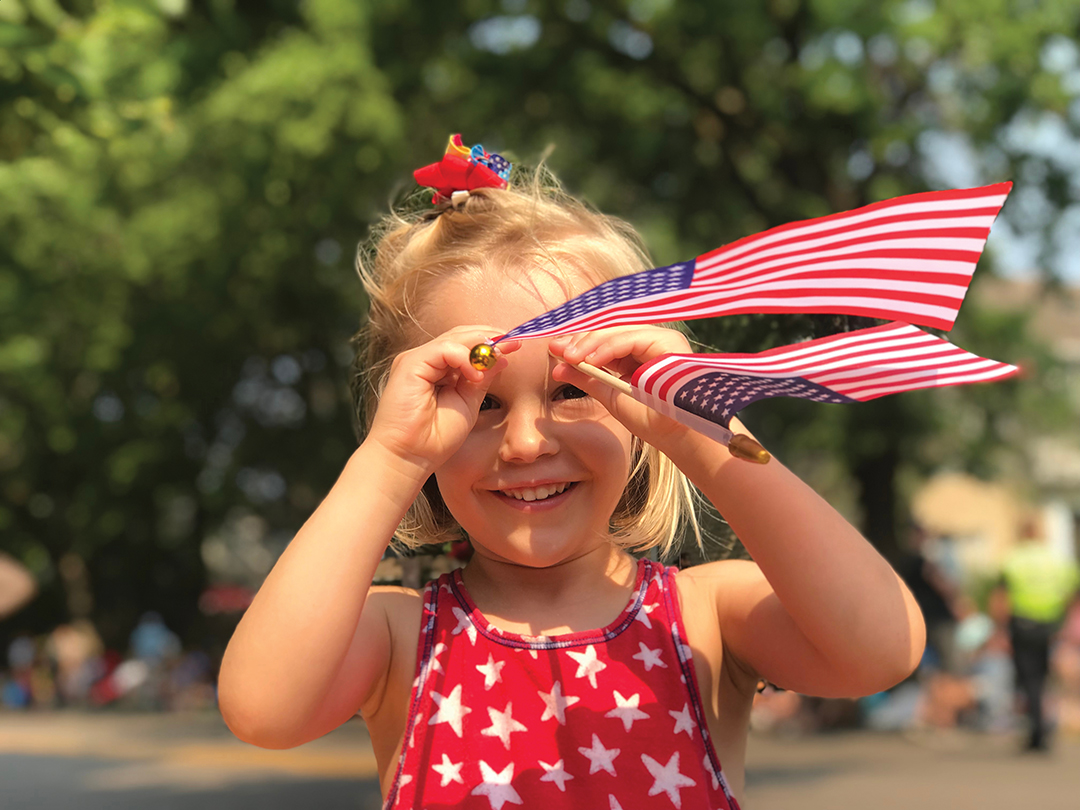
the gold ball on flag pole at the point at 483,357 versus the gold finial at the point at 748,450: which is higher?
the gold ball on flag pole at the point at 483,357

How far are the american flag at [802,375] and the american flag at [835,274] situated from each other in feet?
0.22

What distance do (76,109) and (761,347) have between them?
3780 mm

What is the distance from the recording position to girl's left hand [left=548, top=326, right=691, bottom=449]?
1810mm

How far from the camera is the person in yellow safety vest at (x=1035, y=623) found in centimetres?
897

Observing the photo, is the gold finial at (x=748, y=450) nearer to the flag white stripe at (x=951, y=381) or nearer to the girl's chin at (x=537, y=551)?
the flag white stripe at (x=951, y=381)

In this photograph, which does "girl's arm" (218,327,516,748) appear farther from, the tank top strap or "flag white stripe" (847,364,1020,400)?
"flag white stripe" (847,364,1020,400)

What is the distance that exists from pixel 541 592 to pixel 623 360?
0.50 m

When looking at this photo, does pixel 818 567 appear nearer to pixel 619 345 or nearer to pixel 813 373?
pixel 813 373

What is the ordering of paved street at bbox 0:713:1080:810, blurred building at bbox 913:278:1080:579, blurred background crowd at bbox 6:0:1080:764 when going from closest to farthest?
1. paved street at bbox 0:713:1080:810
2. blurred background crowd at bbox 6:0:1080:764
3. blurred building at bbox 913:278:1080:579

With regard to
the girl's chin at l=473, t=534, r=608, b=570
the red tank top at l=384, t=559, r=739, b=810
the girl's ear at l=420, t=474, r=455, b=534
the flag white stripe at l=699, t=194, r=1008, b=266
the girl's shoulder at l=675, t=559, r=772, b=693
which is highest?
the flag white stripe at l=699, t=194, r=1008, b=266

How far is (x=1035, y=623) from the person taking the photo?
9000mm

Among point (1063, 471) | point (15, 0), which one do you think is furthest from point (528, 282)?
point (1063, 471)

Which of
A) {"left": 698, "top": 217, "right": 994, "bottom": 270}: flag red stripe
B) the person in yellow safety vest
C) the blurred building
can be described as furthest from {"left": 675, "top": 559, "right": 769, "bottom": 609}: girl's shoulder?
the blurred building

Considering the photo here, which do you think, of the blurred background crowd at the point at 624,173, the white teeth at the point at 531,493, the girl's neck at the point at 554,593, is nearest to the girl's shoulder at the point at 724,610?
the girl's neck at the point at 554,593
